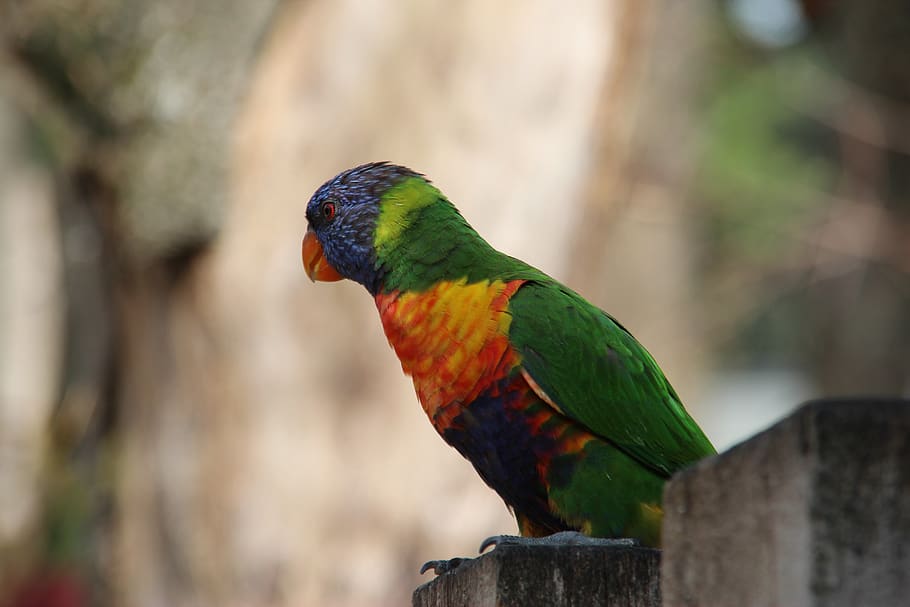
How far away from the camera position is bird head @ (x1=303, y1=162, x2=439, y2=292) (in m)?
2.20

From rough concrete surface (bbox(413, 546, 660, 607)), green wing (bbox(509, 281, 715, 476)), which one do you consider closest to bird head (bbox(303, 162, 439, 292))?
green wing (bbox(509, 281, 715, 476))

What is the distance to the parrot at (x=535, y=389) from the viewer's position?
188 cm

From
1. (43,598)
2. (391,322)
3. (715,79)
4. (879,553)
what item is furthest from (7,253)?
(879,553)

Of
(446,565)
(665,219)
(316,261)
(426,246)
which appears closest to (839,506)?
(446,565)

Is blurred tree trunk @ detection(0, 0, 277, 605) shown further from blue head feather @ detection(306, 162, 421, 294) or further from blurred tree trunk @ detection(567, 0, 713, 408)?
blurred tree trunk @ detection(567, 0, 713, 408)

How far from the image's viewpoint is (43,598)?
602 cm

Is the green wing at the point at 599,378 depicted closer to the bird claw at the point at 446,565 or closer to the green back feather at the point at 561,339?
the green back feather at the point at 561,339

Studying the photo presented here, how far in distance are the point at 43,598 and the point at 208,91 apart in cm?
322

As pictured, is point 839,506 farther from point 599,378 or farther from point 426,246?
point 426,246

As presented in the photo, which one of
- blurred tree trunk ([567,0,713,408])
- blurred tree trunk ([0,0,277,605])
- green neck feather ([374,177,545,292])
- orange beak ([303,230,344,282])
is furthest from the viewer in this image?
blurred tree trunk ([567,0,713,408])

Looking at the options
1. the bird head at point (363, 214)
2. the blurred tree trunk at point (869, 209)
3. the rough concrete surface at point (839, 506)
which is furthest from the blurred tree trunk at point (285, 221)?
the rough concrete surface at point (839, 506)

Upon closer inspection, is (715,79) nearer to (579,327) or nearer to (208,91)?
(208,91)

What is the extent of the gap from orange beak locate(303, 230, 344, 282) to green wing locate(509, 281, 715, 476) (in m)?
0.54

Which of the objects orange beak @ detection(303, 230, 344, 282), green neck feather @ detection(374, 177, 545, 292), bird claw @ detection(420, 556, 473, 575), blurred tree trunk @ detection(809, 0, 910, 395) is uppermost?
blurred tree trunk @ detection(809, 0, 910, 395)
